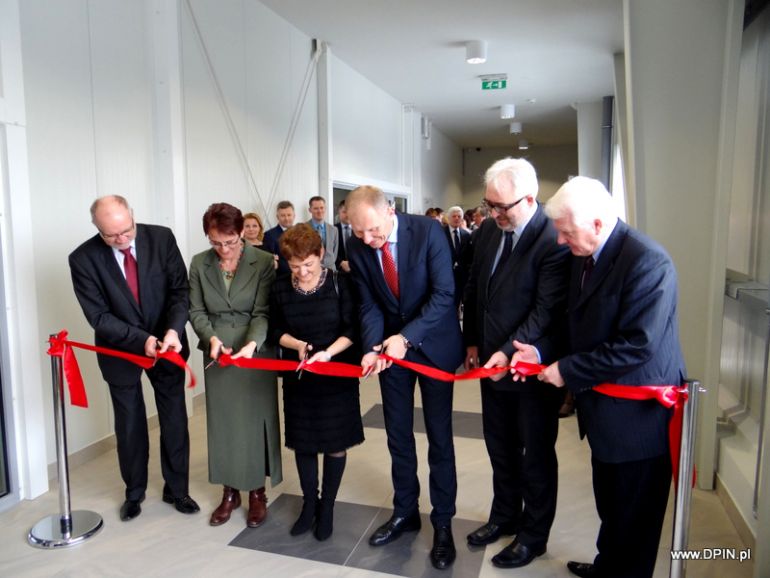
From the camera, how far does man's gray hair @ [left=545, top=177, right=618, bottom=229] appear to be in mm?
1924

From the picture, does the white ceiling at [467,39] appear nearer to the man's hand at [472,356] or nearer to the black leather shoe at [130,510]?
the man's hand at [472,356]

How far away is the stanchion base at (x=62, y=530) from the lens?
2.84 metres

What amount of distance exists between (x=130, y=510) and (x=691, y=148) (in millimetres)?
3661

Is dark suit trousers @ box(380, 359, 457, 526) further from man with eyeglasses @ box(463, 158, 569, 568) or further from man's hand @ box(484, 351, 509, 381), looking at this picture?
man's hand @ box(484, 351, 509, 381)

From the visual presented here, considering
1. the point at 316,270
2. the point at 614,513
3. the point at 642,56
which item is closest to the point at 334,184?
the point at 642,56

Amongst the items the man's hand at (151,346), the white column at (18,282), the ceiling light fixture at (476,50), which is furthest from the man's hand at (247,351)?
the ceiling light fixture at (476,50)

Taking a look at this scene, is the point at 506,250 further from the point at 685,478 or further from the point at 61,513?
the point at 61,513

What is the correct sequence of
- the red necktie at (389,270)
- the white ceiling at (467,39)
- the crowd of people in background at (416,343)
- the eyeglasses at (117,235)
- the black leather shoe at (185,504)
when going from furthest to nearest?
1. the white ceiling at (467,39)
2. the black leather shoe at (185,504)
3. the eyeglasses at (117,235)
4. the red necktie at (389,270)
5. the crowd of people in background at (416,343)

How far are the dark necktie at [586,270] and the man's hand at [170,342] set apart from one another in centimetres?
189

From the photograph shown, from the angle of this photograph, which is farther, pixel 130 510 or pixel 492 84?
pixel 492 84

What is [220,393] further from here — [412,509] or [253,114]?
[253,114]

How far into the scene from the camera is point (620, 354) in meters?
1.93

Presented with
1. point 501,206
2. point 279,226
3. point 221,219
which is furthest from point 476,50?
point 501,206

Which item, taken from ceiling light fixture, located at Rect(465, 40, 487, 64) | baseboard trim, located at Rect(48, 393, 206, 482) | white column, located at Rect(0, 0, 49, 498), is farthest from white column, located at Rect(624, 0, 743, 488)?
ceiling light fixture, located at Rect(465, 40, 487, 64)
